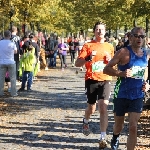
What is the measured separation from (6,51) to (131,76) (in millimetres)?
7392

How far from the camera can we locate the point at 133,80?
20.5ft

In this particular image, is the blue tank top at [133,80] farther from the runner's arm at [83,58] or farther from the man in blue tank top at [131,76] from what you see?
the runner's arm at [83,58]

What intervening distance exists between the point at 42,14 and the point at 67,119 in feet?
72.8

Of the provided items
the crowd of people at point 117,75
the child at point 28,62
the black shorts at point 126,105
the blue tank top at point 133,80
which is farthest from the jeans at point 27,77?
the blue tank top at point 133,80

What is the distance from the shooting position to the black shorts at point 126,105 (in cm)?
630

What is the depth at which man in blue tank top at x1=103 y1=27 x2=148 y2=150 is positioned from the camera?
Result: 614 centimetres

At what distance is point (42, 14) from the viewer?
103 ft

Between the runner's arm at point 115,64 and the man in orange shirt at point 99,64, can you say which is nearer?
the runner's arm at point 115,64

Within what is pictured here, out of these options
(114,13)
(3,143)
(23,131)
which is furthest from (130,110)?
(114,13)

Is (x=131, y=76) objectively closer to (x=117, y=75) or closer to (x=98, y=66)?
(x=117, y=75)

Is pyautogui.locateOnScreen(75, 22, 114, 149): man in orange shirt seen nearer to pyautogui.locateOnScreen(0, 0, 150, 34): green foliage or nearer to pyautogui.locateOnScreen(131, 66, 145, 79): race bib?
pyautogui.locateOnScreen(131, 66, 145, 79): race bib

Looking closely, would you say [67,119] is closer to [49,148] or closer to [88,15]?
[49,148]

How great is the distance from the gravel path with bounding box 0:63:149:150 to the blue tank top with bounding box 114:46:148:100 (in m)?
1.39

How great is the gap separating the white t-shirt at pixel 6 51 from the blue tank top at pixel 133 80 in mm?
7099
